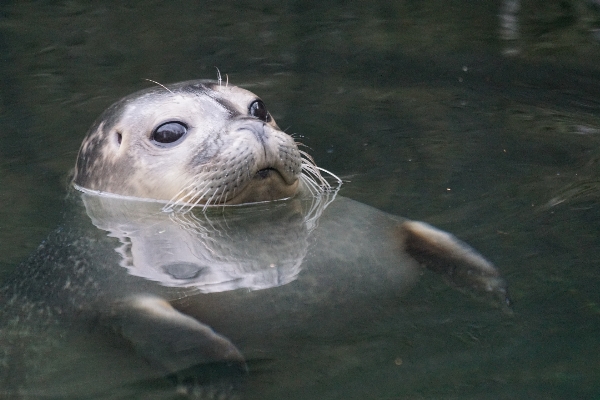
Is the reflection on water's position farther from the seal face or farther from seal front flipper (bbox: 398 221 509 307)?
seal front flipper (bbox: 398 221 509 307)

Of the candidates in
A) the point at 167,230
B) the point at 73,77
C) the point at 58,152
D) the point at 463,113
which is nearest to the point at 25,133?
the point at 58,152

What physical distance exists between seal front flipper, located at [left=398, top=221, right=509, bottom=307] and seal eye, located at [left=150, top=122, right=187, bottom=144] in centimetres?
124

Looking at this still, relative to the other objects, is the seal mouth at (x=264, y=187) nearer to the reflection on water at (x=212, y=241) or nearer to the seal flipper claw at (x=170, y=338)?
the reflection on water at (x=212, y=241)

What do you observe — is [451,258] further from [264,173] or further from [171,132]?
[171,132]

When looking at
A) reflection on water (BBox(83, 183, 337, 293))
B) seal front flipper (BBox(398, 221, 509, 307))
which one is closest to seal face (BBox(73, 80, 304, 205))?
reflection on water (BBox(83, 183, 337, 293))

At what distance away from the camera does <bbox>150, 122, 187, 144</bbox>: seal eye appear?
4.69 meters

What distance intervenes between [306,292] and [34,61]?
539cm

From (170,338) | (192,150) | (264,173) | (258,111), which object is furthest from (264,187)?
(170,338)

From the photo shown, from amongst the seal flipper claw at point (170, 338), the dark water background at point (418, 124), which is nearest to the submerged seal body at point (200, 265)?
the seal flipper claw at point (170, 338)

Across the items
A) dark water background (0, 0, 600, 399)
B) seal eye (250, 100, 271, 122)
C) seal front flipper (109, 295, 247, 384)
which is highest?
seal eye (250, 100, 271, 122)

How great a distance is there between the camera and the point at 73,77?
25.4ft

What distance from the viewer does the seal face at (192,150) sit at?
4418 millimetres

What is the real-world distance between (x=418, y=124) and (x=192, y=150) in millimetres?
1998

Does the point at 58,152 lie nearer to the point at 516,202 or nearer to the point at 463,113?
the point at 463,113
